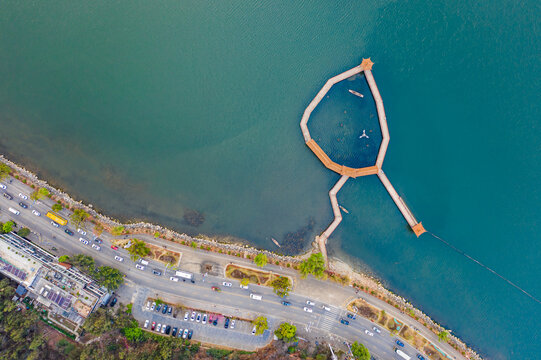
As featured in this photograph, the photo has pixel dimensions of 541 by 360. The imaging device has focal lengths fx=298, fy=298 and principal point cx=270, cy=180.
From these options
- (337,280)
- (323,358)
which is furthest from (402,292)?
(323,358)

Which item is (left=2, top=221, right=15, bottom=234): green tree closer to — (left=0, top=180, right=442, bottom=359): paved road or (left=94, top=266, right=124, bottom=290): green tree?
(left=0, top=180, right=442, bottom=359): paved road

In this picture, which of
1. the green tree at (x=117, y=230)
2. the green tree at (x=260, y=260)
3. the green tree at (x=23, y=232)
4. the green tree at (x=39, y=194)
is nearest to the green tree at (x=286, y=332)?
the green tree at (x=260, y=260)

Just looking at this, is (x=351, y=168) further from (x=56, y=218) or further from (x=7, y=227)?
(x=7, y=227)

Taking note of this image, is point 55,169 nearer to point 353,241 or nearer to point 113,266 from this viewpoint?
point 113,266

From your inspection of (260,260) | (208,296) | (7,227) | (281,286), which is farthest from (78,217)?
(281,286)

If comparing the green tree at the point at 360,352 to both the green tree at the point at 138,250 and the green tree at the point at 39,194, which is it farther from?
the green tree at the point at 39,194
